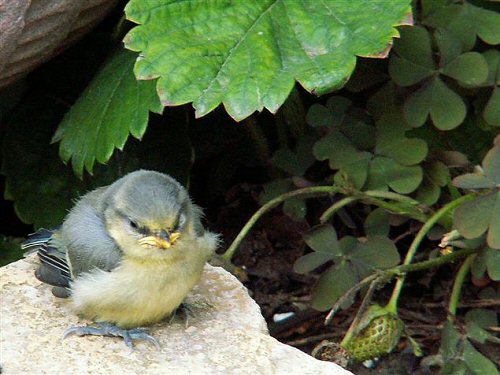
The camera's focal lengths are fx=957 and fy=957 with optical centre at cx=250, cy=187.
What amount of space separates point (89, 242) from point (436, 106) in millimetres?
1445

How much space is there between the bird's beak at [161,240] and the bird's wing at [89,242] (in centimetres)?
12

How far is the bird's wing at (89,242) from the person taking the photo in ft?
9.34

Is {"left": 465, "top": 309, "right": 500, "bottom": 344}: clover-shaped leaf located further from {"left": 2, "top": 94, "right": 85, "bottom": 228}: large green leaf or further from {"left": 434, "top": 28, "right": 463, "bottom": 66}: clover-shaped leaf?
{"left": 2, "top": 94, "right": 85, "bottom": 228}: large green leaf

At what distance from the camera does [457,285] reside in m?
3.46

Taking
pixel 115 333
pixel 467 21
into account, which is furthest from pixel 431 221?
pixel 115 333

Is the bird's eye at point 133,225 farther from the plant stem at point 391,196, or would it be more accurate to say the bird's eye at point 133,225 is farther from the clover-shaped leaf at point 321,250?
the plant stem at point 391,196

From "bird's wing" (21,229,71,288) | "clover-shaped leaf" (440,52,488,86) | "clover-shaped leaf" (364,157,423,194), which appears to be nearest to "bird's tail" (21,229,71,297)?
"bird's wing" (21,229,71,288)

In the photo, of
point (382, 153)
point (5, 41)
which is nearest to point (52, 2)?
point (5, 41)

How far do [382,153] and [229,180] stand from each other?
827mm

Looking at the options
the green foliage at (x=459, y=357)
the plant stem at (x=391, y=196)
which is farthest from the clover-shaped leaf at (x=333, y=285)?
the green foliage at (x=459, y=357)

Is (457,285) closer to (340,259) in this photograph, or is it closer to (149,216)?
(340,259)

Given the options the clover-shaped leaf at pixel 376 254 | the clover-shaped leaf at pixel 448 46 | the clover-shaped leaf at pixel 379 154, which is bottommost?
the clover-shaped leaf at pixel 376 254

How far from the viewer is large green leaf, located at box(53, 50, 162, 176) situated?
3365 mm

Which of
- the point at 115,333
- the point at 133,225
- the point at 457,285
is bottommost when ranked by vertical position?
the point at 457,285
